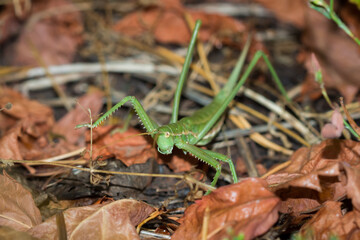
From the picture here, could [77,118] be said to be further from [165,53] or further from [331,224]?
[331,224]

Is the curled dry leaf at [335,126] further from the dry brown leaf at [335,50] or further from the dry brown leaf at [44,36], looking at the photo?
the dry brown leaf at [44,36]

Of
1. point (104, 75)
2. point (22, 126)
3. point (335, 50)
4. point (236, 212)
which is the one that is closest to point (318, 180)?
point (236, 212)

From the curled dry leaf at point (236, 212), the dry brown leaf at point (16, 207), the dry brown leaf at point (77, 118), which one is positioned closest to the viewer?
the curled dry leaf at point (236, 212)

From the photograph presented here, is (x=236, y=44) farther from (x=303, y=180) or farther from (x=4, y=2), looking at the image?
(x=4, y=2)

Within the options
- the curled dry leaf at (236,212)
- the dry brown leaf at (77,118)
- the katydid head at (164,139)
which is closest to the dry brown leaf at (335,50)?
the katydid head at (164,139)

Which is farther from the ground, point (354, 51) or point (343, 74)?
point (354, 51)

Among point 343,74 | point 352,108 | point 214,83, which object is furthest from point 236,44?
point 352,108
